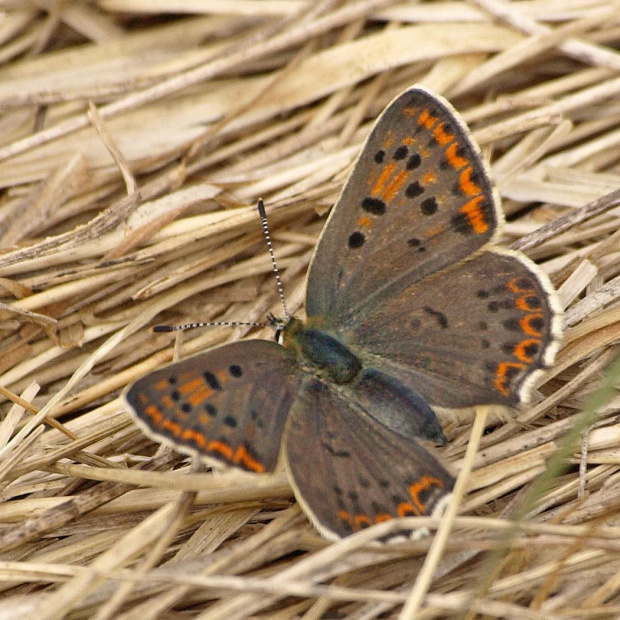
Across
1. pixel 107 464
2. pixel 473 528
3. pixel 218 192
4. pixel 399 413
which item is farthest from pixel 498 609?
pixel 218 192

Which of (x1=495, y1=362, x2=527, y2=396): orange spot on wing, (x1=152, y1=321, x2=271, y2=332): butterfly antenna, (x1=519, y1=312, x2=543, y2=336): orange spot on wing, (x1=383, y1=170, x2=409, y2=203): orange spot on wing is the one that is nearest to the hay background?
(x1=152, y1=321, x2=271, y2=332): butterfly antenna

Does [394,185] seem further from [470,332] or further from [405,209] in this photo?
[470,332]

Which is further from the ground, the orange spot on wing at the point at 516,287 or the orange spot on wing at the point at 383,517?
the orange spot on wing at the point at 516,287

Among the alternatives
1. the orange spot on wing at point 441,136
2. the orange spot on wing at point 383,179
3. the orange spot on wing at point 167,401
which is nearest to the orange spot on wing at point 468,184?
the orange spot on wing at point 441,136

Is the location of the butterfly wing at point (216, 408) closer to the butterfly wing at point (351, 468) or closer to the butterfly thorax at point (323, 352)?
the butterfly wing at point (351, 468)

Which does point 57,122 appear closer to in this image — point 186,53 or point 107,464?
point 186,53

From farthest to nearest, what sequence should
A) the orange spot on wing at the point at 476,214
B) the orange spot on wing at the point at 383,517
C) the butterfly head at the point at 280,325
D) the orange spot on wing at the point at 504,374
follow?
1. the butterfly head at the point at 280,325
2. the orange spot on wing at the point at 476,214
3. the orange spot on wing at the point at 504,374
4. the orange spot on wing at the point at 383,517
